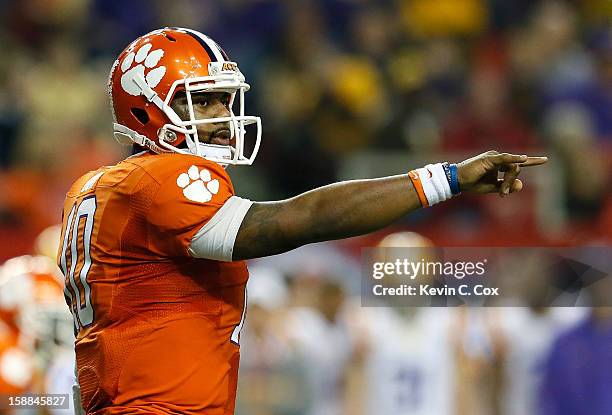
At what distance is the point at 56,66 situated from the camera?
27.9 ft

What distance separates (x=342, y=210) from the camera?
264 cm

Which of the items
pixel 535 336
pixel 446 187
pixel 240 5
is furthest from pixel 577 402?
pixel 240 5

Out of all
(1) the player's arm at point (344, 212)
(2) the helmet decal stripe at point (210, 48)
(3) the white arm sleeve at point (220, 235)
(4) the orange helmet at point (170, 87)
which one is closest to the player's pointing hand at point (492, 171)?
(1) the player's arm at point (344, 212)

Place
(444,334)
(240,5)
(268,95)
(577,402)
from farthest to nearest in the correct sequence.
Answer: (240,5) → (268,95) → (444,334) → (577,402)

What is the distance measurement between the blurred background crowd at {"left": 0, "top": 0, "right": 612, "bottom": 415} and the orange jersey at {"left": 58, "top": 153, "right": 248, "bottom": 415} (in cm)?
171

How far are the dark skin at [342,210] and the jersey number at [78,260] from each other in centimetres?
47

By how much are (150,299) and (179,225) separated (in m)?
0.26

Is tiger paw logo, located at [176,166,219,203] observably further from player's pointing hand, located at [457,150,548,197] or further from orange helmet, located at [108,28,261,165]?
player's pointing hand, located at [457,150,548,197]

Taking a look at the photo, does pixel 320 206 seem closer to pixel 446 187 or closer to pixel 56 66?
pixel 446 187

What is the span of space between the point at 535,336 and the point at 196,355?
2.15 metres

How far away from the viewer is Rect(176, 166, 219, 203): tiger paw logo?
2.68 m

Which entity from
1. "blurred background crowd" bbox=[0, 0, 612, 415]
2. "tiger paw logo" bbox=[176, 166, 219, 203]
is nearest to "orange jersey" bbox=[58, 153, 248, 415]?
"tiger paw logo" bbox=[176, 166, 219, 203]

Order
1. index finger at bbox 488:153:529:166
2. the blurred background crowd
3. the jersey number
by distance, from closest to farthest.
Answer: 1. index finger at bbox 488:153:529:166
2. the jersey number
3. the blurred background crowd

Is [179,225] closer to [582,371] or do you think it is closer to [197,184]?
[197,184]
